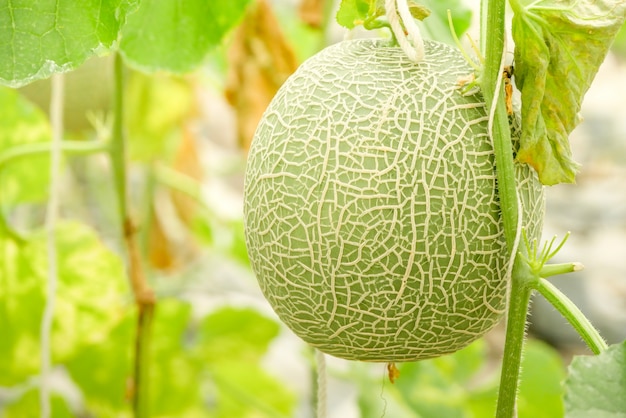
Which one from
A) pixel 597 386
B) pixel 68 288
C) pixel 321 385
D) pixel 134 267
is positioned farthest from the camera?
pixel 68 288

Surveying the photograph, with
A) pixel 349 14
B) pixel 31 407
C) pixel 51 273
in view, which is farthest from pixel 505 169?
pixel 31 407

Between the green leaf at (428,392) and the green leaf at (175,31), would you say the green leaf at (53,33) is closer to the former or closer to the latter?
the green leaf at (175,31)

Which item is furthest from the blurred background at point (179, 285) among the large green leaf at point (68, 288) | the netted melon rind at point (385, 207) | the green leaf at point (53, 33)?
the green leaf at point (53, 33)

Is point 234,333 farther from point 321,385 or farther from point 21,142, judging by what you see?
point 321,385

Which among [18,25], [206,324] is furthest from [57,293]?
[18,25]

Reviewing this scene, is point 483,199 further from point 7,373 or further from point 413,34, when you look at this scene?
point 7,373

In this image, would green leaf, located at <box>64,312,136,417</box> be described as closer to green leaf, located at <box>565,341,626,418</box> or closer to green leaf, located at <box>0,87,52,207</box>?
green leaf, located at <box>0,87,52,207</box>
